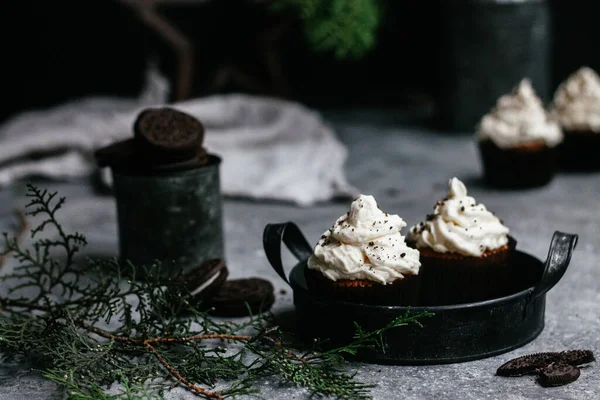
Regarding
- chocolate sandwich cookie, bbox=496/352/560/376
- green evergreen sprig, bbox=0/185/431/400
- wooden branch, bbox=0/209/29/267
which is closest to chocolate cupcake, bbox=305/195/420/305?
green evergreen sprig, bbox=0/185/431/400

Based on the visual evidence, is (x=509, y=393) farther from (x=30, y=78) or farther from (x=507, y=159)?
(x=30, y=78)

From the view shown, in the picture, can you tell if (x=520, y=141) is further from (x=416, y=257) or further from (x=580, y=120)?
(x=416, y=257)

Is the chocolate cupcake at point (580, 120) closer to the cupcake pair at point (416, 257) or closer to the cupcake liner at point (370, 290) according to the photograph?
the cupcake pair at point (416, 257)

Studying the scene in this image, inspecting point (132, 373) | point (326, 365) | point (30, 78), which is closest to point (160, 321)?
point (132, 373)

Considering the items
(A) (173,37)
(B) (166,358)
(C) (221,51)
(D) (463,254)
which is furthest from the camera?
(C) (221,51)

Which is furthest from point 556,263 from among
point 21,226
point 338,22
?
point 338,22
